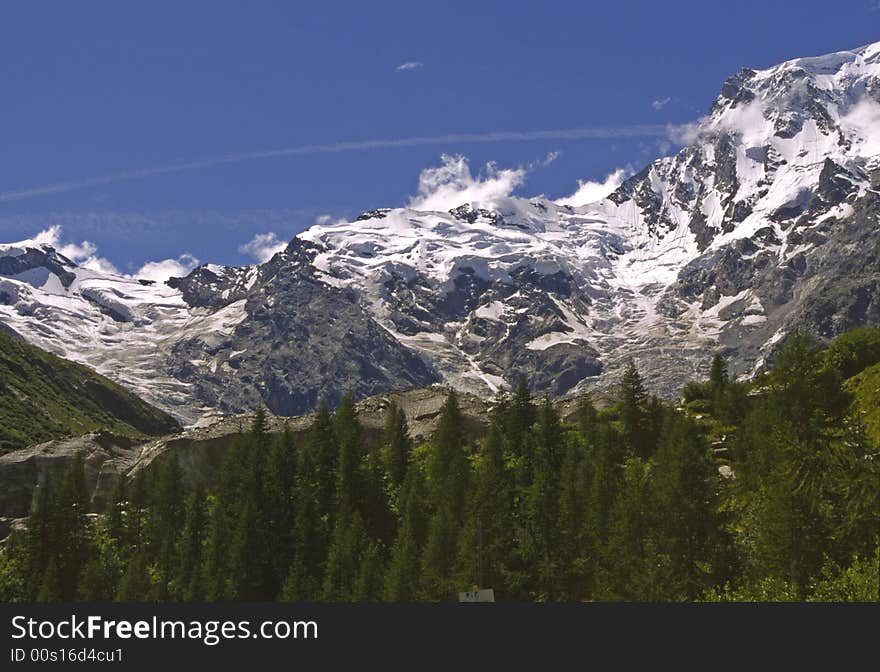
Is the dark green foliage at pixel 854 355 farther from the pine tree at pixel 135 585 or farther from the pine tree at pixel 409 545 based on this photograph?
the pine tree at pixel 135 585

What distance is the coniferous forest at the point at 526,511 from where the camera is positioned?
2259 inches

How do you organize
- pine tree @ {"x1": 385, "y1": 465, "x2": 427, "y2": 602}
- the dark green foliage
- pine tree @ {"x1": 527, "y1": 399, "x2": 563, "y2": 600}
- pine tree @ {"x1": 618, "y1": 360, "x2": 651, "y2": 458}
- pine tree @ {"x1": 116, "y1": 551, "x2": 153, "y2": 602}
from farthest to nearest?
the dark green foliage, pine tree @ {"x1": 618, "y1": 360, "x2": 651, "y2": 458}, pine tree @ {"x1": 116, "y1": 551, "x2": 153, "y2": 602}, pine tree @ {"x1": 385, "y1": 465, "x2": 427, "y2": 602}, pine tree @ {"x1": 527, "y1": 399, "x2": 563, "y2": 600}

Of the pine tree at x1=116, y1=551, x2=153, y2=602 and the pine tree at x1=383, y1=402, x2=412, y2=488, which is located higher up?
the pine tree at x1=383, y1=402, x2=412, y2=488

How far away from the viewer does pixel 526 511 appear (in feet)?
264

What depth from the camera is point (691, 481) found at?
2665 inches

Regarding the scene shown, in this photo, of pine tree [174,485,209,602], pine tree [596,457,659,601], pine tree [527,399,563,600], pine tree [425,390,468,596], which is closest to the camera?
pine tree [596,457,659,601]

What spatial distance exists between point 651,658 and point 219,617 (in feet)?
55.7

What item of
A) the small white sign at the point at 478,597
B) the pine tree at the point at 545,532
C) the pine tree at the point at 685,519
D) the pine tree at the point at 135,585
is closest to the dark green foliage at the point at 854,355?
the pine tree at the point at 545,532

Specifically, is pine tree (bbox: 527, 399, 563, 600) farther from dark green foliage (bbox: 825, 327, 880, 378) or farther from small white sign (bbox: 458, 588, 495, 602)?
dark green foliage (bbox: 825, 327, 880, 378)

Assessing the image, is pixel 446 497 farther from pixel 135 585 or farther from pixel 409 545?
pixel 135 585

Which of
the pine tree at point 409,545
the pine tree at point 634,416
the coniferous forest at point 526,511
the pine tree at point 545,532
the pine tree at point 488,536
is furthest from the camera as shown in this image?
the pine tree at point 634,416

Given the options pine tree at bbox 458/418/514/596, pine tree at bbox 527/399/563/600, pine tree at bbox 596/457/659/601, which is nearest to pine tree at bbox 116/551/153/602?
pine tree at bbox 458/418/514/596

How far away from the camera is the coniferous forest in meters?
57.4

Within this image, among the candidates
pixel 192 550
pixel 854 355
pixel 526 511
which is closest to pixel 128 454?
pixel 192 550
